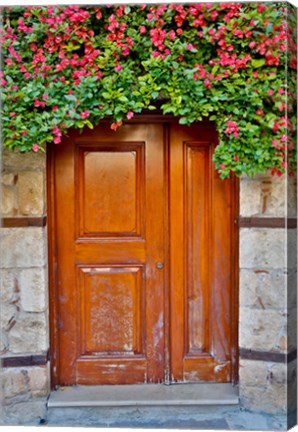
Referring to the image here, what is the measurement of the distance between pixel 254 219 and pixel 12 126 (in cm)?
110

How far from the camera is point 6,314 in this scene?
254cm

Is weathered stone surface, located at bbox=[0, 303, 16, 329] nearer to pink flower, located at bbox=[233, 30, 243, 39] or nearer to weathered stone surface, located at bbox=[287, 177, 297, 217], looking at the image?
weathered stone surface, located at bbox=[287, 177, 297, 217]

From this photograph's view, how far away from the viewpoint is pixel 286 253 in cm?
245

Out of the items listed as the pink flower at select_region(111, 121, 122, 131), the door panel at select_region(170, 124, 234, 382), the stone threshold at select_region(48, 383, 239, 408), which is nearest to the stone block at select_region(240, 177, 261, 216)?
the door panel at select_region(170, 124, 234, 382)

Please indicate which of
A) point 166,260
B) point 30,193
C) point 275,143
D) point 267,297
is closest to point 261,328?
point 267,297

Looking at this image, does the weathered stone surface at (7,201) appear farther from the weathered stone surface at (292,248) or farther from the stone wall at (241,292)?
the weathered stone surface at (292,248)

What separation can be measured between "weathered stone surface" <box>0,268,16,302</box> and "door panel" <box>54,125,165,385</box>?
29 cm

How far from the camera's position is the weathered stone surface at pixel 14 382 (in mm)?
2568

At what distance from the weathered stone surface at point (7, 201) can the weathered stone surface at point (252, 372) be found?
122 cm

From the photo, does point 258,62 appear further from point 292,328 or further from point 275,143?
point 292,328

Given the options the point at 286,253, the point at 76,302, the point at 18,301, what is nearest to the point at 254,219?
the point at 286,253

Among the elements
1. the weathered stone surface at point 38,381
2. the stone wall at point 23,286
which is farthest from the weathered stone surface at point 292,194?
the weathered stone surface at point 38,381

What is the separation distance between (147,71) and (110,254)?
0.88 metres

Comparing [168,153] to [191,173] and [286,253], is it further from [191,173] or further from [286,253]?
[286,253]
